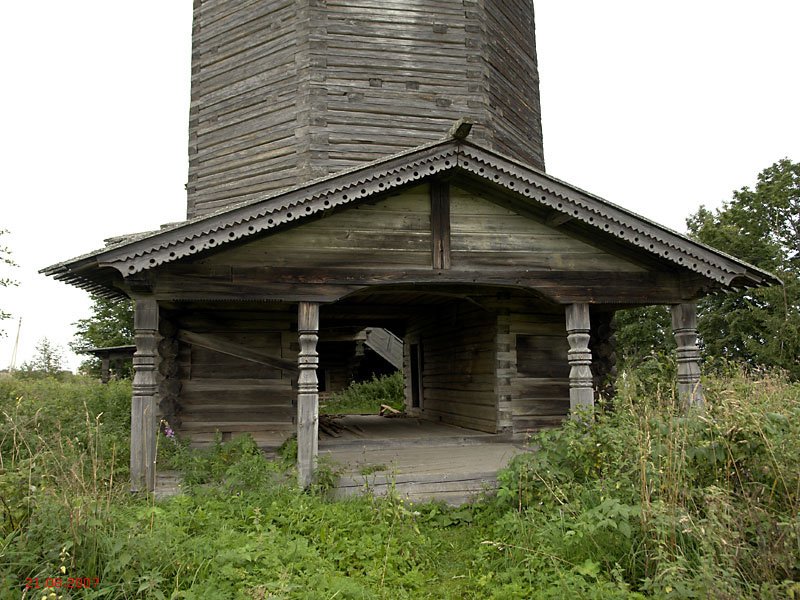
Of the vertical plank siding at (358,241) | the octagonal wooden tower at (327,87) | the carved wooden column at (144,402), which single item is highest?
the octagonal wooden tower at (327,87)

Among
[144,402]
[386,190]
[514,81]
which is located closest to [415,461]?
[144,402]

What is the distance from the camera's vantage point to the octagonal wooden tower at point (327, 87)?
11.4 m

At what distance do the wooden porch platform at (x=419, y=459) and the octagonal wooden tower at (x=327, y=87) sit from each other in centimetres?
500

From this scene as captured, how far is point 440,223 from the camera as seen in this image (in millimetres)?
8508

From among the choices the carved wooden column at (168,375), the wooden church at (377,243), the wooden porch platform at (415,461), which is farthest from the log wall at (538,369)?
the carved wooden column at (168,375)

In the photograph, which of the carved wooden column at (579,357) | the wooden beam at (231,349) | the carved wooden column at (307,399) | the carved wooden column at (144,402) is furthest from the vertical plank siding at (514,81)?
the carved wooden column at (144,402)

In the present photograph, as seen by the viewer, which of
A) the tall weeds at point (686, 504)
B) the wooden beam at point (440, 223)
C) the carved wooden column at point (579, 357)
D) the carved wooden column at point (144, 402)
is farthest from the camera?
the carved wooden column at point (579, 357)

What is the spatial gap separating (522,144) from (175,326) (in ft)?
26.7

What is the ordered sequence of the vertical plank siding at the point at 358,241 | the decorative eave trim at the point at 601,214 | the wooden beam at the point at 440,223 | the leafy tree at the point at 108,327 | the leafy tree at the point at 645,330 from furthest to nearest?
the leafy tree at the point at 108,327, the leafy tree at the point at 645,330, the wooden beam at the point at 440,223, the decorative eave trim at the point at 601,214, the vertical plank siding at the point at 358,241

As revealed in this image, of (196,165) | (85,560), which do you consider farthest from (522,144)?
(85,560)

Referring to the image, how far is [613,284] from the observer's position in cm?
900

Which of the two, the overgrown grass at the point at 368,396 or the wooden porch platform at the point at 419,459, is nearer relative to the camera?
the wooden porch platform at the point at 419,459

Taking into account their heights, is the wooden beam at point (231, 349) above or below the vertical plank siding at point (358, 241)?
below

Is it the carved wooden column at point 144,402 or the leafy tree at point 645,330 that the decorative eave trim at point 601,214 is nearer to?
the carved wooden column at point 144,402
